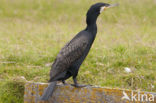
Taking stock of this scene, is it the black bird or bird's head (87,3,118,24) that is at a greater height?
bird's head (87,3,118,24)

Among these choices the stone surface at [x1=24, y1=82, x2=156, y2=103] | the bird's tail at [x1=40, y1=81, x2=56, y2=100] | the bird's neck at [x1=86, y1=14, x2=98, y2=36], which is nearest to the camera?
the bird's tail at [x1=40, y1=81, x2=56, y2=100]

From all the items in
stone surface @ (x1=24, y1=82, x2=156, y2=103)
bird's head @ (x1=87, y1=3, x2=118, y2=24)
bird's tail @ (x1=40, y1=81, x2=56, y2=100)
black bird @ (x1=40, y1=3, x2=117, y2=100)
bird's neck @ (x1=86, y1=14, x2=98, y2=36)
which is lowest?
stone surface @ (x1=24, y1=82, x2=156, y2=103)

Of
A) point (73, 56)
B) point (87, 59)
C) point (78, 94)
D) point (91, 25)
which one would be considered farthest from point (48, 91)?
point (87, 59)

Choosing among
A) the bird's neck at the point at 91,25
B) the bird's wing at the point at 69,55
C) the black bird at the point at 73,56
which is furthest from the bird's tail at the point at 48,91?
the bird's neck at the point at 91,25

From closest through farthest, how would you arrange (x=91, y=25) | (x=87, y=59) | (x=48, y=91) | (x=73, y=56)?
(x=48, y=91) < (x=73, y=56) < (x=91, y=25) < (x=87, y=59)

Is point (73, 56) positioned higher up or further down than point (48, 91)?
higher up

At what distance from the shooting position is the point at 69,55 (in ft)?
13.6

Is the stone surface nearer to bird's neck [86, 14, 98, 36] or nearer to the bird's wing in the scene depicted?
the bird's wing

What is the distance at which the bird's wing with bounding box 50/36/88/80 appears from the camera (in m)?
4.08

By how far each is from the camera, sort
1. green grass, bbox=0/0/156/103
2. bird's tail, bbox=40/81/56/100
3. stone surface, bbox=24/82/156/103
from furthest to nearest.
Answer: green grass, bbox=0/0/156/103, stone surface, bbox=24/82/156/103, bird's tail, bbox=40/81/56/100

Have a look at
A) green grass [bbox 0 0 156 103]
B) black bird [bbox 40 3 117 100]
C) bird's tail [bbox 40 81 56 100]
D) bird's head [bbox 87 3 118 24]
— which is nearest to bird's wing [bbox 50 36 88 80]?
black bird [bbox 40 3 117 100]

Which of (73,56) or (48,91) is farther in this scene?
(73,56)

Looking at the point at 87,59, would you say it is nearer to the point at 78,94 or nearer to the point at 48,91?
the point at 78,94

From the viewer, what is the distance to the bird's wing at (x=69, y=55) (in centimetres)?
408
